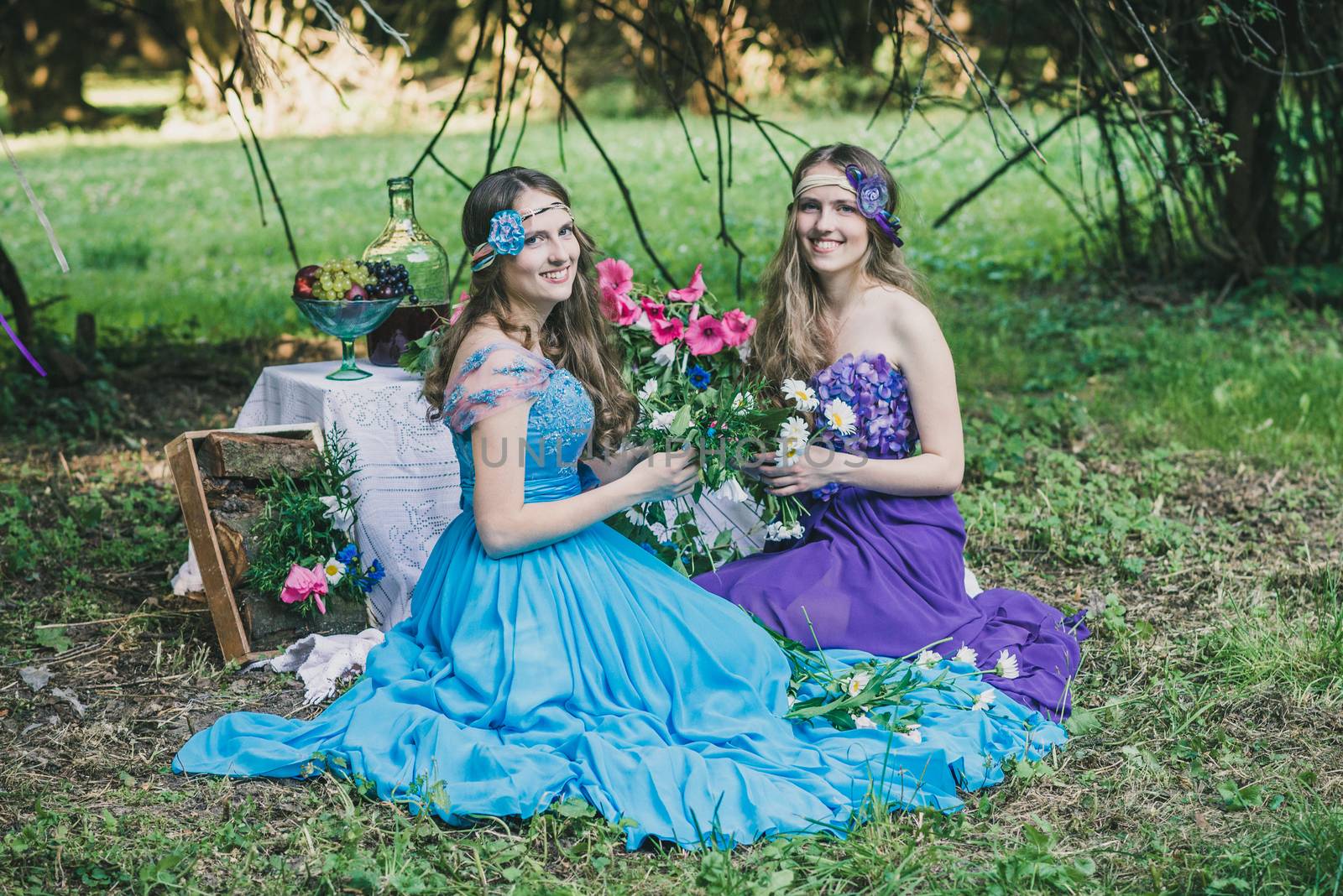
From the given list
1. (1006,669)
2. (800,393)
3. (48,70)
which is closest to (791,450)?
(800,393)

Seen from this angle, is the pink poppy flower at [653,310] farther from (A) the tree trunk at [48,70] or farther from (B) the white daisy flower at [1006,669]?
(A) the tree trunk at [48,70]

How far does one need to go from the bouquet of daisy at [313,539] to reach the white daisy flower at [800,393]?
1232 millimetres

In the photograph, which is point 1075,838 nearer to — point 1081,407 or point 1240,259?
point 1081,407

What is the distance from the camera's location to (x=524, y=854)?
2.42 m

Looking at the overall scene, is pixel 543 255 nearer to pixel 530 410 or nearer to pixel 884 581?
pixel 530 410

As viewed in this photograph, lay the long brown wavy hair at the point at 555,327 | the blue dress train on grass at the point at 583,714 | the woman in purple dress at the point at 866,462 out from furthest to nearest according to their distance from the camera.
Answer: the woman in purple dress at the point at 866,462 → the long brown wavy hair at the point at 555,327 → the blue dress train on grass at the point at 583,714

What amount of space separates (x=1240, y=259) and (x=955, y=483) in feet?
15.7

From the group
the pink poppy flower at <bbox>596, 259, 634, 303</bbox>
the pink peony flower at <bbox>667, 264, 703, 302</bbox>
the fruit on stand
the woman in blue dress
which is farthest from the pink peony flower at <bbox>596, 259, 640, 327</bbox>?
the fruit on stand

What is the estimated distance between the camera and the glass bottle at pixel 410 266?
3604mm

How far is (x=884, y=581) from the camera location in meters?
3.19

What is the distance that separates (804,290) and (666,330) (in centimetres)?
41

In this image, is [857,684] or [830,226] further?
[830,226]

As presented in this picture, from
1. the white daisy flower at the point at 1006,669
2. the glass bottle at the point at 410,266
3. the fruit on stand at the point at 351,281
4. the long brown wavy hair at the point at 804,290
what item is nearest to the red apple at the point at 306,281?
the fruit on stand at the point at 351,281

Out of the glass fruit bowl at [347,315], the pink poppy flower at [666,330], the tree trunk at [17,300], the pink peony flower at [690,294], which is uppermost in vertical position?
the pink peony flower at [690,294]
